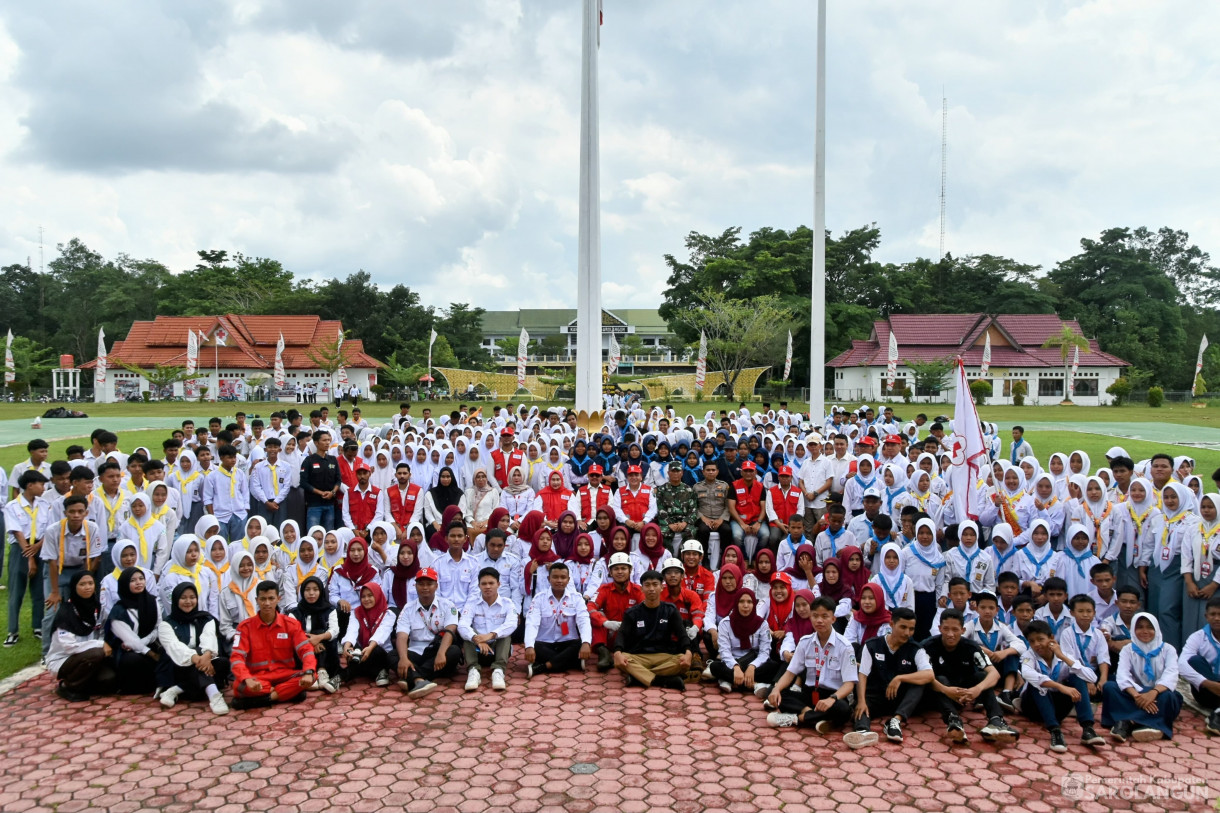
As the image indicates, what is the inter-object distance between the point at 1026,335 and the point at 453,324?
3407 centimetres

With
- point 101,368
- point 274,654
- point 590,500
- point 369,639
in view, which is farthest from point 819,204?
point 101,368

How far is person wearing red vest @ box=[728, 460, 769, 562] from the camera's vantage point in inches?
360

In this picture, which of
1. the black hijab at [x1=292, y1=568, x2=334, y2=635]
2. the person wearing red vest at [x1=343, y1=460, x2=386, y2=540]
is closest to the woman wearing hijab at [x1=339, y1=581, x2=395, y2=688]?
the black hijab at [x1=292, y1=568, x2=334, y2=635]

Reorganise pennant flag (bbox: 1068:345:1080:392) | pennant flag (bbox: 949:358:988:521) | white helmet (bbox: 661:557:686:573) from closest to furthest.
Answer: white helmet (bbox: 661:557:686:573)
pennant flag (bbox: 949:358:988:521)
pennant flag (bbox: 1068:345:1080:392)

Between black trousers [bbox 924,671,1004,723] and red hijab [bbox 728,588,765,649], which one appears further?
red hijab [bbox 728,588,765,649]

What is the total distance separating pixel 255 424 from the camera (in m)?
11.9

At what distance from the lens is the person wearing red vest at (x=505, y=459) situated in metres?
10.7

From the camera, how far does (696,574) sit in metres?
7.30

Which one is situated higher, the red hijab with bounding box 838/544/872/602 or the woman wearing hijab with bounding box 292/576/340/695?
the red hijab with bounding box 838/544/872/602

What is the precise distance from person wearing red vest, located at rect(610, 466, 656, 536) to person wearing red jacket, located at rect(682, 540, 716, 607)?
1722 millimetres

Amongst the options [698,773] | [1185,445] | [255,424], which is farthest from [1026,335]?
[698,773]

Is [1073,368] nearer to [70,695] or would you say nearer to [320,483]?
[320,483]

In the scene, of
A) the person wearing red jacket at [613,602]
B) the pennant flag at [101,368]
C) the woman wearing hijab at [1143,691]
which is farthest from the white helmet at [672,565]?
the pennant flag at [101,368]

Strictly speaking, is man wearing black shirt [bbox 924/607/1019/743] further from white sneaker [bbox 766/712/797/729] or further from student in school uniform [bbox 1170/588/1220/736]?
student in school uniform [bbox 1170/588/1220/736]
